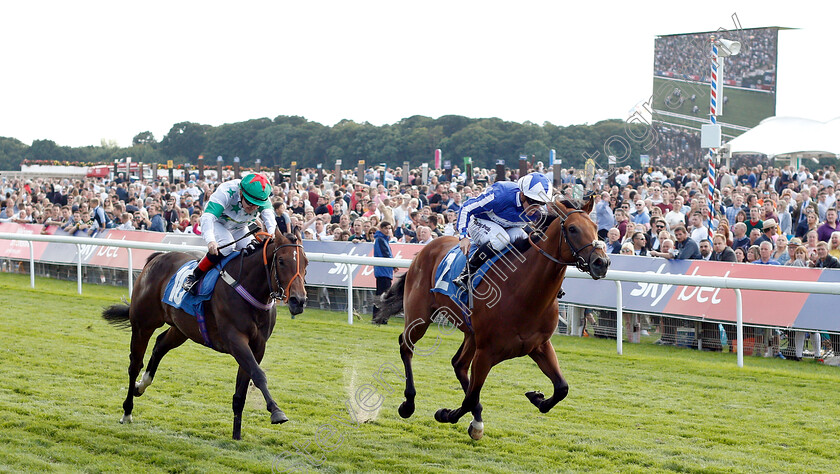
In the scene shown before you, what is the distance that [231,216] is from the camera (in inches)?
227

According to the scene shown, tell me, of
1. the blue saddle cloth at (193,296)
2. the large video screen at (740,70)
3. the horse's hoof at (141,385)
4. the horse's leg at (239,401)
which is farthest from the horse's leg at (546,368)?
the large video screen at (740,70)

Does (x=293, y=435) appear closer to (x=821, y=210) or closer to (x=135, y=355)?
(x=135, y=355)

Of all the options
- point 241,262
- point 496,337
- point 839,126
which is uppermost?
point 839,126

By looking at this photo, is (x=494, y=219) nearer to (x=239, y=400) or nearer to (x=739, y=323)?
(x=239, y=400)

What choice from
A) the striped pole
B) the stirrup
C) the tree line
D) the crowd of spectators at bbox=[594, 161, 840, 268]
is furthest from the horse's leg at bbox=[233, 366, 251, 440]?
the striped pole

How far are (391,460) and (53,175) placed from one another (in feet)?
139

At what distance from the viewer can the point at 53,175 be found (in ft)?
141

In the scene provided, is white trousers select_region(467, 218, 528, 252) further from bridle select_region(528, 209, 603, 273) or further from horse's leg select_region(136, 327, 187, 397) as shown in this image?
horse's leg select_region(136, 327, 187, 397)

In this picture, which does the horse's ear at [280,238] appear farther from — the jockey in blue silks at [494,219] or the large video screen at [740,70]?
the large video screen at [740,70]

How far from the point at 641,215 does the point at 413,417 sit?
6.73 m

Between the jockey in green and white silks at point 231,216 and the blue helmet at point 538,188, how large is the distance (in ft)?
5.38

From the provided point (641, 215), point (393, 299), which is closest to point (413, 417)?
point (393, 299)

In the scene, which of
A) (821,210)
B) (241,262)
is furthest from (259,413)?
(821,210)

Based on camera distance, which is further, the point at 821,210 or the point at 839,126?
the point at 839,126
